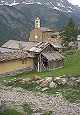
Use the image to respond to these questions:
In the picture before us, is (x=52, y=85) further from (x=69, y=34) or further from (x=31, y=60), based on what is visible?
(x=69, y=34)

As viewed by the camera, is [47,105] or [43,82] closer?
[47,105]

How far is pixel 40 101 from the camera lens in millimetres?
45469

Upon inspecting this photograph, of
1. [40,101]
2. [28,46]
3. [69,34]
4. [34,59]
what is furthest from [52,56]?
[69,34]

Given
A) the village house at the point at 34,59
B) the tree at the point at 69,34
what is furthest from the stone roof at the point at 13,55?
the tree at the point at 69,34

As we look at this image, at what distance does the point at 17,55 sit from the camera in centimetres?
7050

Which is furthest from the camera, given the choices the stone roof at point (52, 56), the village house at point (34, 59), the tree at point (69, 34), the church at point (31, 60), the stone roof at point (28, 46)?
the tree at point (69, 34)

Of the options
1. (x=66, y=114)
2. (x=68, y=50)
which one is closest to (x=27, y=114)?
(x=66, y=114)

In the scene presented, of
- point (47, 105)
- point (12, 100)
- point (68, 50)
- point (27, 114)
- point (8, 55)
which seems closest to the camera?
point (27, 114)

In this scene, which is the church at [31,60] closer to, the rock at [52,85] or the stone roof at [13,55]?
the stone roof at [13,55]

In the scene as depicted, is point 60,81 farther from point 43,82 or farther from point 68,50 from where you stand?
point 68,50

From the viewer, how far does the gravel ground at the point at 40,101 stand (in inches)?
1614

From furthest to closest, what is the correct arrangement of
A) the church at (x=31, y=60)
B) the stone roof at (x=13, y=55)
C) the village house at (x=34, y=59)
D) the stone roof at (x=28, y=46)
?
1. the stone roof at (x=28, y=46)
2. the village house at (x=34, y=59)
3. the church at (x=31, y=60)
4. the stone roof at (x=13, y=55)

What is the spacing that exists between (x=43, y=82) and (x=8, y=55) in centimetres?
1651

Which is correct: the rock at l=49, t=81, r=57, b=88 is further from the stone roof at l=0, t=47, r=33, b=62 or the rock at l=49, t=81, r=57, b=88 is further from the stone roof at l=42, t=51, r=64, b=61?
the stone roof at l=42, t=51, r=64, b=61
